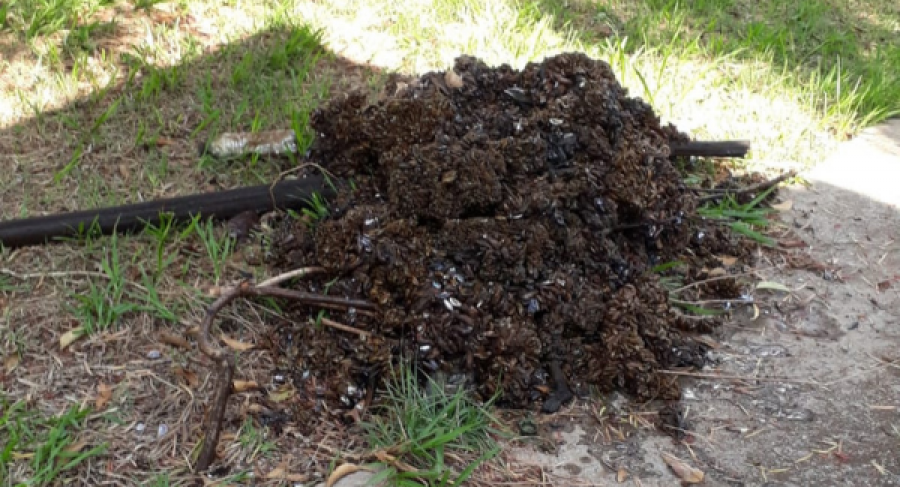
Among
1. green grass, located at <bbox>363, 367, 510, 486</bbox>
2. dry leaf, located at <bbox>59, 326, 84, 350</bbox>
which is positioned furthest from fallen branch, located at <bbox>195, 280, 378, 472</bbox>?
dry leaf, located at <bbox>59, 326, 84, 350</bbox>

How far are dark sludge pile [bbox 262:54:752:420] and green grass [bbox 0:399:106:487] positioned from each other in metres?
0.66

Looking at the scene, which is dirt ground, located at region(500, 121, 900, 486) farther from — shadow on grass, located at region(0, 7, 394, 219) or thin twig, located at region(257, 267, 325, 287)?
shadow on grass, located at region(0, 7, 394, 219)

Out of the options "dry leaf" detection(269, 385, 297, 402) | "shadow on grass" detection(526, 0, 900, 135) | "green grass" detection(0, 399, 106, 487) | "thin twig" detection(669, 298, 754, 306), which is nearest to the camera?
"green grass" detection(0, 399, 106, 487)

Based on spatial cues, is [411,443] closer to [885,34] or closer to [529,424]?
[529,424]

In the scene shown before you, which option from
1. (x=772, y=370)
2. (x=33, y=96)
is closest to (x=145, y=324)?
(x=33, y=96)

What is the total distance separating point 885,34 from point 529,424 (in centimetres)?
515

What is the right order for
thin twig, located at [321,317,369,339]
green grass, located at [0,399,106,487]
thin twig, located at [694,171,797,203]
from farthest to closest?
thin twig, located at [694,171,797,203]
thin twig, located at [321,317,369,339]
green grass, located at [0,399,106,487]

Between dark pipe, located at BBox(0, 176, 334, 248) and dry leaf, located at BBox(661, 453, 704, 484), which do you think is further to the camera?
dark pipe, located at BBox(0, 176, 334, 248)

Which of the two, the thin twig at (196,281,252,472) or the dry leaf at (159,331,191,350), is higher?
the thin twig at (196,281,252,472)

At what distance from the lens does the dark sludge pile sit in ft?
9.20

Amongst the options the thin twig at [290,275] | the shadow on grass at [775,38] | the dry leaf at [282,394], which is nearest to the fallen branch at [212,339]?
the thin twig at [290,275]

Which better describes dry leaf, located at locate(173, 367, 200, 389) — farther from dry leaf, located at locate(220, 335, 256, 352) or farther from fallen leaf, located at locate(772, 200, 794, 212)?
fallen leaf, located at locate(772, 200, 794, 212)

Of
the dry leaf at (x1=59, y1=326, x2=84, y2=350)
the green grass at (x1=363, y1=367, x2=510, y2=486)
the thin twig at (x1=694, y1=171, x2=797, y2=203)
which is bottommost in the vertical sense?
the dry leaf at (x1=59, y1=326, x2=84, y2=350)

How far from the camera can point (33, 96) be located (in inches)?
153
